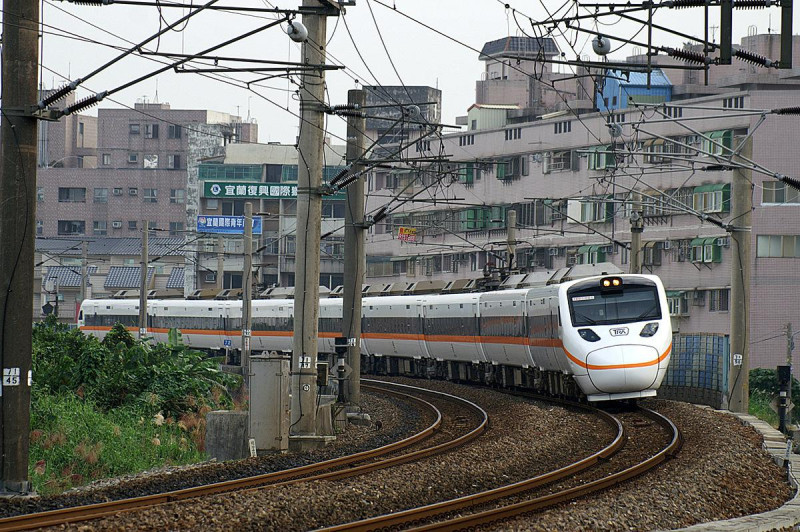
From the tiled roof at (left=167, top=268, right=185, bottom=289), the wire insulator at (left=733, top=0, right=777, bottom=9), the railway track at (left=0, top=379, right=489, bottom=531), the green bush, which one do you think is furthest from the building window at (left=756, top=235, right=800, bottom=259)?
the tiled roof at (left=167, top=268, right=185, bottom=289)

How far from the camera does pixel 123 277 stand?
98125mm

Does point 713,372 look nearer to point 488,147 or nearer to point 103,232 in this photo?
point 488,147

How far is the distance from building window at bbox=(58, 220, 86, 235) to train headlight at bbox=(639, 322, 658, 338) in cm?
8461

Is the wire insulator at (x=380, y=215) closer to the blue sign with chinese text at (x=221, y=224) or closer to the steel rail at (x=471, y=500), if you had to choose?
the steel rail at (x=471, y=500)

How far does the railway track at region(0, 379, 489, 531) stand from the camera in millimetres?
12070

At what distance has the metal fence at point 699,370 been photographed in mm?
30531

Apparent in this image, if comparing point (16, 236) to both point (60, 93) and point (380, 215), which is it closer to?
point (60, 93)

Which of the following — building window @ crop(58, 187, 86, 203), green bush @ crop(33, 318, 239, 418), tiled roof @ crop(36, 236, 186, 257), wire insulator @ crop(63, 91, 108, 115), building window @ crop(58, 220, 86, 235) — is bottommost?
green bush @ crop(33, 318, 239, 418)

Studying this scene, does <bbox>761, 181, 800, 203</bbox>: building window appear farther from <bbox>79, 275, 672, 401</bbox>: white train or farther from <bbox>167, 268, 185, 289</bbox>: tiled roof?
<bbox>167, 268, 185, 289</bbox>: tiled roof

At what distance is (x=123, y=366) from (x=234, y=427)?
23.1 ft

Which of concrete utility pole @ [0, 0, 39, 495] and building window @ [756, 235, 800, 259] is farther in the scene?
building window @ [756, 235, 800, 259]

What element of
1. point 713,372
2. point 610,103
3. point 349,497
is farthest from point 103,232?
point 349,497

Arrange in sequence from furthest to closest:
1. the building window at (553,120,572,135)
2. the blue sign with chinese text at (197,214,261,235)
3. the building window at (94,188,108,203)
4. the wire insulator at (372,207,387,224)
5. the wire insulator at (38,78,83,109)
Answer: the building window at (94,188,108,203), the blue sign with chinese text at (197,214,261,235), the building window at (553,120,572,135), the wire insulator at (372,207,387,224), the wire insulator at (38,78,83,109)

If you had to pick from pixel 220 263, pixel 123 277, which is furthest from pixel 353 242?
pixel 123 277
